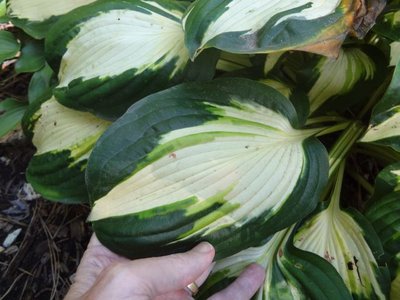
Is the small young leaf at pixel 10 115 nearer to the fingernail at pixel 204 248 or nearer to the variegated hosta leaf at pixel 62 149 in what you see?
the variegated hosta leaf at pixel 62 149

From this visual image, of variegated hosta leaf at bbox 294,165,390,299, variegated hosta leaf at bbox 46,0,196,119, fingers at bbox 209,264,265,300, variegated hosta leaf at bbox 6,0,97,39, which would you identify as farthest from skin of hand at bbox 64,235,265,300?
variegated hosta leaf at bbox 6,0,97,39

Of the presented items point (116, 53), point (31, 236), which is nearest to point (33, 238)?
point (31, 236)

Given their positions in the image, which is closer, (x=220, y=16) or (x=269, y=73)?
(x=220, y=16)

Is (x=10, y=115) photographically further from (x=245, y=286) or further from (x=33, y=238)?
(x=245, y=286)

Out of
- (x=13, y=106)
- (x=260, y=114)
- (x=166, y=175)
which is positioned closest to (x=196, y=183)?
(x=166, y=175)

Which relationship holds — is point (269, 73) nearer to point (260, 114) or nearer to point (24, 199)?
point (260, 114)

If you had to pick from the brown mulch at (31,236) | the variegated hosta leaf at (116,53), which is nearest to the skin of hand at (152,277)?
the variegated hosta leaf at (116,53)
